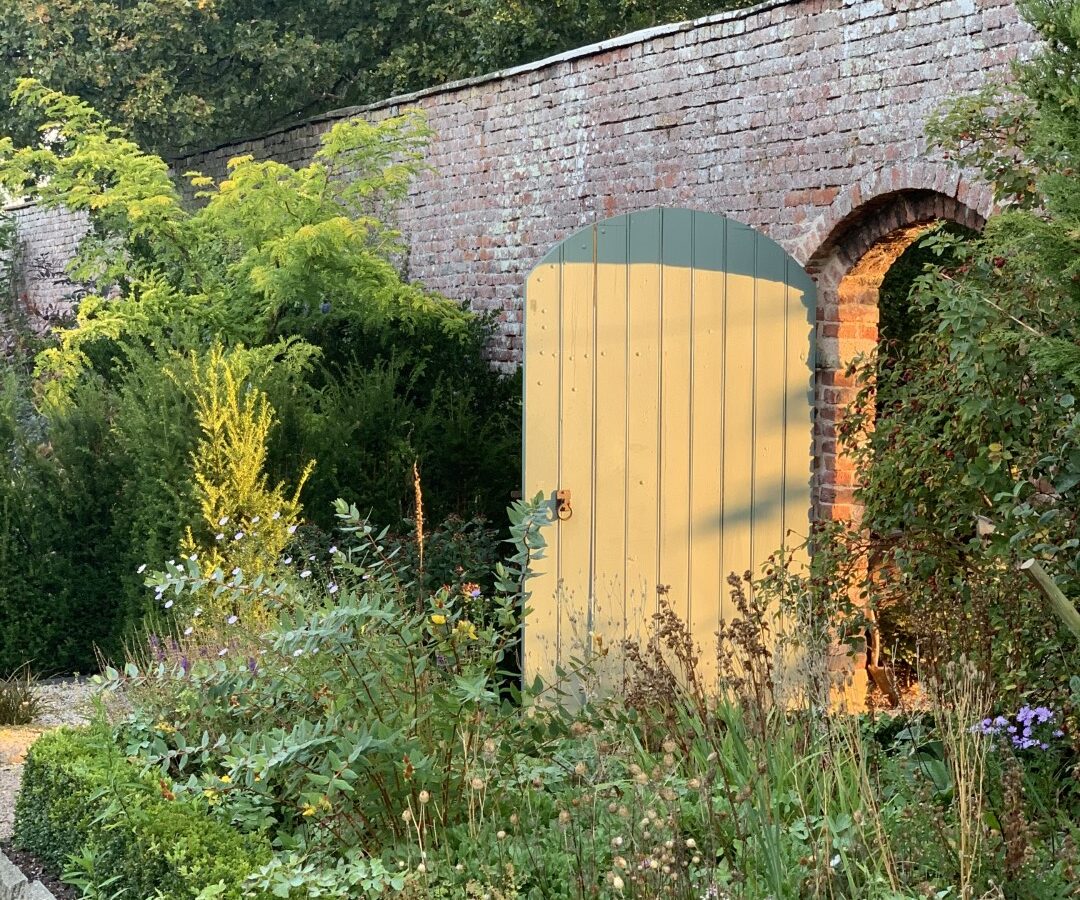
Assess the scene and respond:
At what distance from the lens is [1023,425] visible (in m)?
4.36

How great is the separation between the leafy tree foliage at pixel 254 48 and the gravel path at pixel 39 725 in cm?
795

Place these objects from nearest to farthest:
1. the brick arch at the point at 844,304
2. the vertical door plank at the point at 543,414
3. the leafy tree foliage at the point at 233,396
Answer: the vertical door plank at the point at 543,414, the brick arch at the point at 844,304, the leafy tree foliage at the point at 233,396

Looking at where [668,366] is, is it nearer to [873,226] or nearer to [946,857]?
[873,226]

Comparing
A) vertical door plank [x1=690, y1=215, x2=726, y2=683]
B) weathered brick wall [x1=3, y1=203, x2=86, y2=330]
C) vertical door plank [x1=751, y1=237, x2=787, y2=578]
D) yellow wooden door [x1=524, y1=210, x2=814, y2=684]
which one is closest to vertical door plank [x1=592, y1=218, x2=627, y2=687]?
yellow wooden door [x1=524, y1=210, x2=814, y2=684]

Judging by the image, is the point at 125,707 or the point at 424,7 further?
the point at 424,7

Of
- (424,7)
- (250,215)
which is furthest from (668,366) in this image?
(424,7)

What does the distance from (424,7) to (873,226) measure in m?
10.5

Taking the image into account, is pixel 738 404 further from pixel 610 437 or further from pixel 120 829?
pixel 120 829

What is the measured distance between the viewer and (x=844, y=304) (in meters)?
6.76

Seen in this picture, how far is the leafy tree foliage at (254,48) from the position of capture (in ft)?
46.6

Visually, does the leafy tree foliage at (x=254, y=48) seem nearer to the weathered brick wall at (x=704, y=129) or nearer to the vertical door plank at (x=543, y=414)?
the weathered brick wall at (x=704, y=129)

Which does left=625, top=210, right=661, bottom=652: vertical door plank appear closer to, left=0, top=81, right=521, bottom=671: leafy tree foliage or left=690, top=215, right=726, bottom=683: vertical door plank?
left=690, top=215, right=726, bottom=683: vertical door plank

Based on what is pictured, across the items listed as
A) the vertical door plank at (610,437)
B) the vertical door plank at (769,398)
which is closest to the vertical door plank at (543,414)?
the vertical door plank at (610,437)

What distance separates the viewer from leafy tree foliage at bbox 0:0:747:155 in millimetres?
14195
